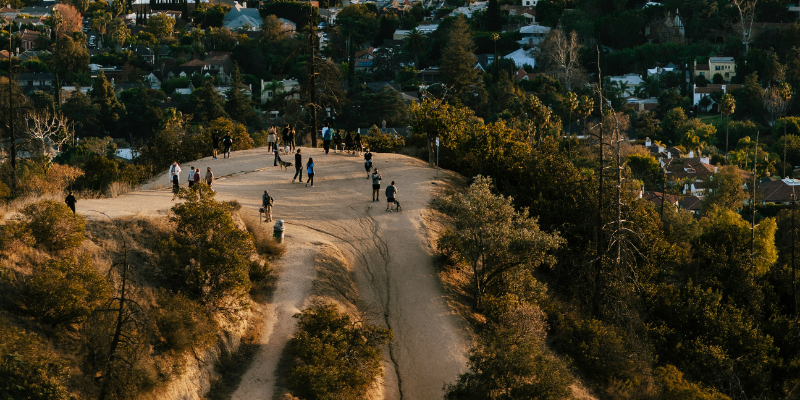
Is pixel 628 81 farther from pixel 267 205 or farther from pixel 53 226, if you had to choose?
pixel 53 226

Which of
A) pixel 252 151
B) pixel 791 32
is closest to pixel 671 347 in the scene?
pixel 252 151

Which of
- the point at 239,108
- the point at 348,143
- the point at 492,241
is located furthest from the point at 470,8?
the point at 492,241

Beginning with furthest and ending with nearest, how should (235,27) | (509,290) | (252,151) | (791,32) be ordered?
1. (235,27)
2. (791,32)
3. (252,151)
4. (509,290)

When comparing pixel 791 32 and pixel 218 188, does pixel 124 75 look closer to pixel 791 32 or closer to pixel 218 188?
pixel 791 32

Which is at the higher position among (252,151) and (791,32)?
(791,32)

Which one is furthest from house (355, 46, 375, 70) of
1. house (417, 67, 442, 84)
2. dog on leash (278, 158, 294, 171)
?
dog on leash (278, 158, 294, 171)
